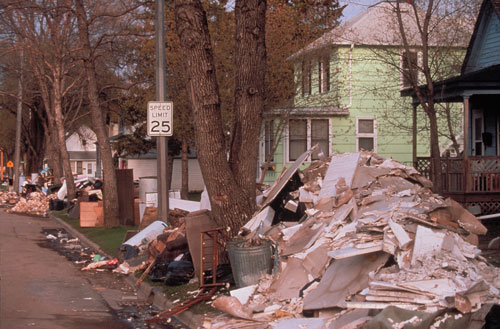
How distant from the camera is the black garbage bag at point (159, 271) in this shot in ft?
35.9

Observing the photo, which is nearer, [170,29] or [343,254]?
[343,254]

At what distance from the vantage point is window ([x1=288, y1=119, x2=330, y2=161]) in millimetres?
26188

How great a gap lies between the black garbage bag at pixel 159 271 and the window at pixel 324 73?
14.3 metres

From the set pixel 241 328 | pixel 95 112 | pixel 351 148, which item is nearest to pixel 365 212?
pixel 241 328

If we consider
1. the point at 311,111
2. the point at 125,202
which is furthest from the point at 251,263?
the point at 311,111

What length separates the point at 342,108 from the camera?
26375 mm

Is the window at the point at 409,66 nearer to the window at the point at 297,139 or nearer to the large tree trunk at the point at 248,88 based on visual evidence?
the large tree trunk at the point at 248,88

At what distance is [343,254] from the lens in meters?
6.98

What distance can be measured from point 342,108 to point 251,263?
18354 mm

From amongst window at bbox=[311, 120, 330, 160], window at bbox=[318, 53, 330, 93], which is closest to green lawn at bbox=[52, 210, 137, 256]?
window at bbox=[318, 53, 330, 93]

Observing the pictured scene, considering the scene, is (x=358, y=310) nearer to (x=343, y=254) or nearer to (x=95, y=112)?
(x=343, y=254)

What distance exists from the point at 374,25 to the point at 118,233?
14784 millimetres

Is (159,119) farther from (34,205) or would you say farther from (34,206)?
(34,205)

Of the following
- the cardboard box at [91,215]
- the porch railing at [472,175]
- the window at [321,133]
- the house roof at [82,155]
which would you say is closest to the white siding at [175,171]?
the window at [321,133]
